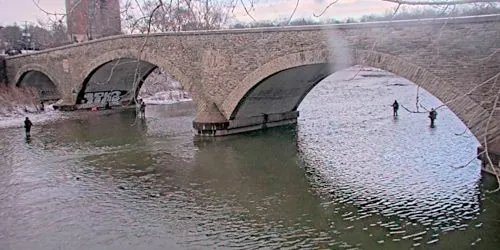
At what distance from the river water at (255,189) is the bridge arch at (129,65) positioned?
259 centimetres

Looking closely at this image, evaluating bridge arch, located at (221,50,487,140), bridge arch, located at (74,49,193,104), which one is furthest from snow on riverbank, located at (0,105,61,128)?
bridge arch, located at (221,50,487,140)

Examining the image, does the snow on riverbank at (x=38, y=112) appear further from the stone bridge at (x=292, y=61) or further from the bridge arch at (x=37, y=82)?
the bridge arch at (x=37, y=82)

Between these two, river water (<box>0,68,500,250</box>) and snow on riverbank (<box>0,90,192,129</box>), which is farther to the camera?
snow on riverbank (<box>0,90,192,129</box>)

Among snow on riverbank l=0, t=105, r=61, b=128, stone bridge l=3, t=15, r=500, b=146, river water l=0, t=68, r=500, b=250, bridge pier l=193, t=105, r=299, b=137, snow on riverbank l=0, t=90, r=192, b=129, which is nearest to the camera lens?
river water l=0, t=68, r=500, b=250

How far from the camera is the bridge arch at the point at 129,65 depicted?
2289 centimetres

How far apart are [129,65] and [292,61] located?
14450 mm

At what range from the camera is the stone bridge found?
12.8 metres

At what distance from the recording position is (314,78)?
2148cm

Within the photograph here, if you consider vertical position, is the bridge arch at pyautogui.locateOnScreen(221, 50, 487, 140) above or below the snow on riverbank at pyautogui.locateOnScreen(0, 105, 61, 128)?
above

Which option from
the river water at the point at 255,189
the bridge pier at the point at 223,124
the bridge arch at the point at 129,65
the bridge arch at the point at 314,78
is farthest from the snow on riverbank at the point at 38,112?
the bridge arch at the point at 314,78

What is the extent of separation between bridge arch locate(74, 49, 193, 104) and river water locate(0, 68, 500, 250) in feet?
8.50

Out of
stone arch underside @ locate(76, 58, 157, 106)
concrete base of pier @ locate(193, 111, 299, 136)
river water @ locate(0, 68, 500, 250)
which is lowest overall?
river water @ locate(0, 68, 500, 250)

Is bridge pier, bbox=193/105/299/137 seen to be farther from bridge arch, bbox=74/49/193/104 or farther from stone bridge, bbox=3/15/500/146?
bridge arch, bbox=74/49/193/104

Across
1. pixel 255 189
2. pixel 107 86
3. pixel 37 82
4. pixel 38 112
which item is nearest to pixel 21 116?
pixel 38 112
